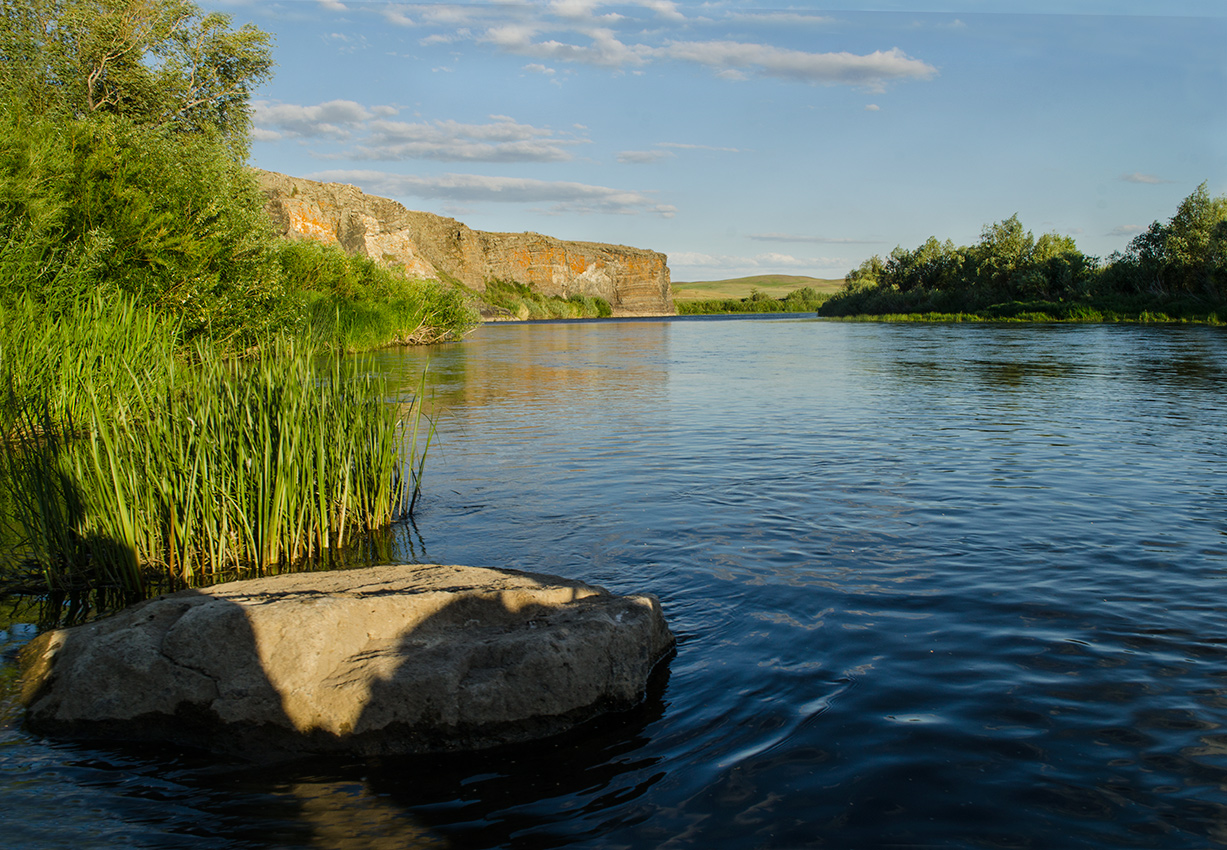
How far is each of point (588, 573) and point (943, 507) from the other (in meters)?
4.12

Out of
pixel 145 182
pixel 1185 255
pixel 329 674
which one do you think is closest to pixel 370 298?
pixel 145 182

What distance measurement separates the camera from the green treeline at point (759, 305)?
16025cm

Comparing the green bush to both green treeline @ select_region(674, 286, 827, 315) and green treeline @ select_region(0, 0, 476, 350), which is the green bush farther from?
green treeline @ select_region(674, 286, 827, 315)

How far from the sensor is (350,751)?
3.97m

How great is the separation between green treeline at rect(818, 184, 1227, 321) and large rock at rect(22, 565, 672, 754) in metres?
50.8

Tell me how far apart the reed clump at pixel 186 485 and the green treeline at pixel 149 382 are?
2 centimetres

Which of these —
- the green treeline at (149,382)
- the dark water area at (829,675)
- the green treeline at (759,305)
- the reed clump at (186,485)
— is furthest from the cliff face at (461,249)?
the dark water area at (829,675)

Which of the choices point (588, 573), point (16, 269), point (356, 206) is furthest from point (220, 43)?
point (356, 206)

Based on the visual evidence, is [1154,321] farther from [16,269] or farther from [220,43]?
[16,269]

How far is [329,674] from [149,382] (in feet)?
12.1

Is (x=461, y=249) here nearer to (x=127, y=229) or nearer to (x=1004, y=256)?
(x=1004, y=256)

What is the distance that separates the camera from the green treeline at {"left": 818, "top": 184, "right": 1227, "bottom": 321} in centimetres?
4775

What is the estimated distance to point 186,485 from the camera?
5941 mm

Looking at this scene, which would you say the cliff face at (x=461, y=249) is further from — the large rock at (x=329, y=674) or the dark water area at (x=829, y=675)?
the large rock at (x=329, y=674)
